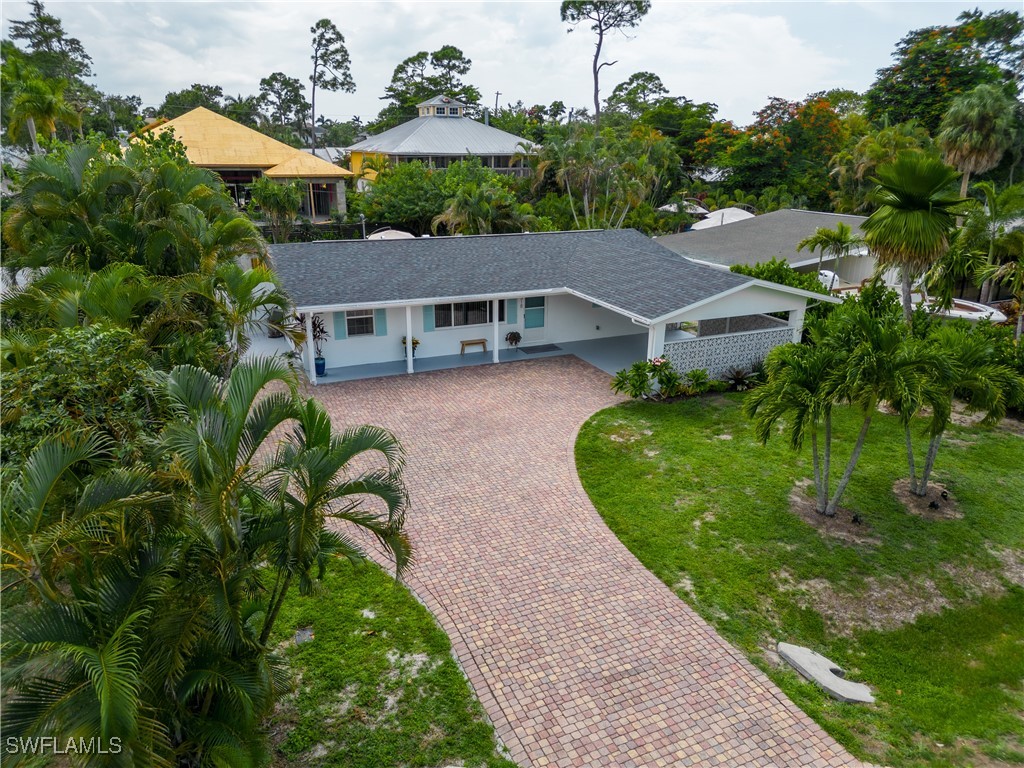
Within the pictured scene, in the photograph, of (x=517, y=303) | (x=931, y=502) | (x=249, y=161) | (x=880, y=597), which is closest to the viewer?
(x=880, y=597)

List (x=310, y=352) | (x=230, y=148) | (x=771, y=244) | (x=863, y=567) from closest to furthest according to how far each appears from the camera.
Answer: (x=863, y=567)
(x=310, y=352)
(x=771, y=244)
(x=230, y=148)

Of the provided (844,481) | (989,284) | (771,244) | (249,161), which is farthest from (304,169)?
(844,481)

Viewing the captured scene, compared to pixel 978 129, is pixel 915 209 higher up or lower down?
lower down

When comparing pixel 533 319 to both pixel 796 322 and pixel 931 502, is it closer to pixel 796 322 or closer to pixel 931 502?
pixel 796 322

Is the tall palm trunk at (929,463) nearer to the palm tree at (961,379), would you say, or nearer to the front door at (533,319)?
the palm tree at (961,379)

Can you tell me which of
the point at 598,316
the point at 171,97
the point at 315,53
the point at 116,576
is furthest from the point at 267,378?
the point at 171,97

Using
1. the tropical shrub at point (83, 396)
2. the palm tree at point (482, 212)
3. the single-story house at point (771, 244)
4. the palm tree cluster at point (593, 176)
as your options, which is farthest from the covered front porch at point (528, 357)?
the palm tree cluster at point (593, 176)

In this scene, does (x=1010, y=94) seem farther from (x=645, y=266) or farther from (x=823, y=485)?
(x=823, y=485)
